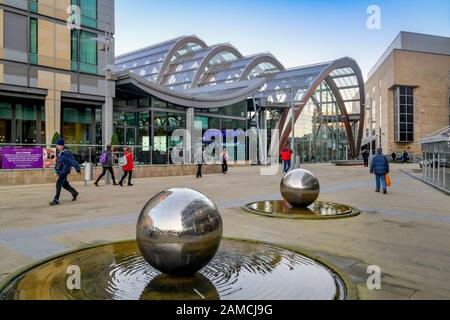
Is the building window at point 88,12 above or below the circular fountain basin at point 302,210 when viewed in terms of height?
above

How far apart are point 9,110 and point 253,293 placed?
2370 cm

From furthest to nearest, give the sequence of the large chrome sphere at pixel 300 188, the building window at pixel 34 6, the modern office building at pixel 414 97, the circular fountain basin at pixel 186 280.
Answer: the modern office building at pixel 414 97, the building window at pixel 34 6, the large chrome sphere at pixel 300 188, the circular fountain basin at pixel 186 280

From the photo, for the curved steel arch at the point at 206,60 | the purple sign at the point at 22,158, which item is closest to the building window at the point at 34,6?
the purple sign at the point at 22,158

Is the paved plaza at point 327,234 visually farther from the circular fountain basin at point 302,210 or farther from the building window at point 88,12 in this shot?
the building window at point 88,12

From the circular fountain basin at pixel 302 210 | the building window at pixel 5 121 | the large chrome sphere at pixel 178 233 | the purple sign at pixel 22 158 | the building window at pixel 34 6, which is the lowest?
the circular fountain basin at pixel 302 210

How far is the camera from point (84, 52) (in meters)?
26.0

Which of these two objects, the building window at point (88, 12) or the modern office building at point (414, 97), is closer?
the building window at point (88, 12)

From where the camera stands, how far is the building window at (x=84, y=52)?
25484 millimetres

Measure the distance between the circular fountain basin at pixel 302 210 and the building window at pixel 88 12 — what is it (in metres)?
21.4

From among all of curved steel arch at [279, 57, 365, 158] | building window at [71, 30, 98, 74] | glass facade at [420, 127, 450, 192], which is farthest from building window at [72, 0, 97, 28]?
curved steel arch at [279, 57, 365, 158]

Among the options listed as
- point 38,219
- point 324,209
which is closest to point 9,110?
point 38,219

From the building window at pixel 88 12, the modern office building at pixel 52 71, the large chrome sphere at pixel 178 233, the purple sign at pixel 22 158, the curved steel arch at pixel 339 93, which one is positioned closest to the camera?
the large chrome sphere at pixel 178 233

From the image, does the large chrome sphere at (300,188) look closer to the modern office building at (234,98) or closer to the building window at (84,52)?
the modern office building at (234,98)

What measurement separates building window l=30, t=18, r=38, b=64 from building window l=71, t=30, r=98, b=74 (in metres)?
Answer: 2.35
